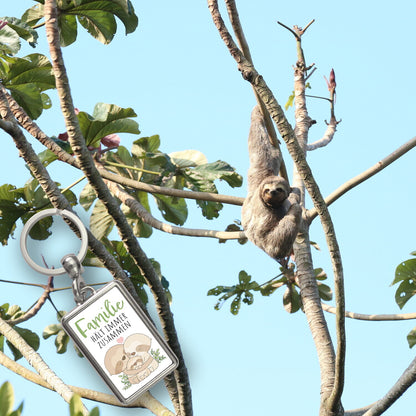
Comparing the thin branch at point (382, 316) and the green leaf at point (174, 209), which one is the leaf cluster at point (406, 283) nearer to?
the thin branch at point (382, 316)

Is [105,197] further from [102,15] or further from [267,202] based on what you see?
[102,15]

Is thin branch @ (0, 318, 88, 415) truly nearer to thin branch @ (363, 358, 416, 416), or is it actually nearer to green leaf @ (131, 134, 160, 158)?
thin branch @ (363, 358, 416, 416)

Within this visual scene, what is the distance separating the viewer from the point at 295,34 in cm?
682

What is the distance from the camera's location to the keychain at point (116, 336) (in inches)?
82.4

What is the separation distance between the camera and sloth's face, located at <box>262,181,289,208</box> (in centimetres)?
598

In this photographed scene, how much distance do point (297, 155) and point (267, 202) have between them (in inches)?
93.1

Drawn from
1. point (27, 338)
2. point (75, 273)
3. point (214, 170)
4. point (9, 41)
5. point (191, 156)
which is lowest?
point (27, 338)

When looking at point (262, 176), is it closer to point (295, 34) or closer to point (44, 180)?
point (295, 34)

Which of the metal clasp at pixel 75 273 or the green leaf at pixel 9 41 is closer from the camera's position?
the metal clasp at pixel 75 273

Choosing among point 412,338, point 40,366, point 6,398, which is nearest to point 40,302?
point 40,366

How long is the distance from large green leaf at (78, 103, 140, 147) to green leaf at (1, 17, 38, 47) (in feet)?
2.66

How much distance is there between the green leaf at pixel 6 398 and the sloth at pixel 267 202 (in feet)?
13.8

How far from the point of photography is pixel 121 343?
2.14 m

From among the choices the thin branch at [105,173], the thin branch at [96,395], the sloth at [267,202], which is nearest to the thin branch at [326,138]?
the sloth at [267,202]
